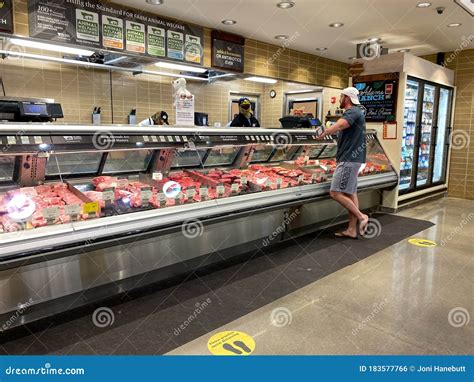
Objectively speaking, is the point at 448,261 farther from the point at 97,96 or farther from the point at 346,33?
the point at 97,96

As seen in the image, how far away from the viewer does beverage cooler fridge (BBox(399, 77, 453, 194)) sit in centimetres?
652

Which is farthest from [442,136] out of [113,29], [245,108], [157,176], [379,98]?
[157,176]

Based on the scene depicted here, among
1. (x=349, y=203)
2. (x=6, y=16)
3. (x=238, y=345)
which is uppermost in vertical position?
(x=6, y=16)

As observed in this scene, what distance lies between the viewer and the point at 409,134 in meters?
6.62

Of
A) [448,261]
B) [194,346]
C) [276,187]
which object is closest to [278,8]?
Result: [276,187]

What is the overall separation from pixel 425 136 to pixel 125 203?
645cm

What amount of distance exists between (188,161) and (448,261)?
116 inches

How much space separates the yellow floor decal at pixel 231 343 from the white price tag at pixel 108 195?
1251mm

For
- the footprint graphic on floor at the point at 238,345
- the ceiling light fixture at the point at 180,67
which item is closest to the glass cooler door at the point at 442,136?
the ceiling light fixture at the point at 180,67

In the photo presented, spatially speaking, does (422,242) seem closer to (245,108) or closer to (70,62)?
(245,108)

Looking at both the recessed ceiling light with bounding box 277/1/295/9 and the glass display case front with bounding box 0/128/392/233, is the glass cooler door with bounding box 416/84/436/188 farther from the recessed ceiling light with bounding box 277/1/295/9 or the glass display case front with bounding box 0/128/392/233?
the glass display case front with bounding box 0/128/392/233

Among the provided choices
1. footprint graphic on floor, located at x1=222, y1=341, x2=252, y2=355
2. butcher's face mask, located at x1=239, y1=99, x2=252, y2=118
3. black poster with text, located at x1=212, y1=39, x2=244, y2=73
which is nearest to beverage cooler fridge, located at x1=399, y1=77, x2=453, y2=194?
butcher's face mask, located at x1=239, y1=99, x2=252, y2=118

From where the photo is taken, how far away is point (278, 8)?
564cm

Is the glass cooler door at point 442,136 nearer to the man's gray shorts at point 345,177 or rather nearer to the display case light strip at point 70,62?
the man's gray shorts at point 345,177
